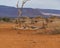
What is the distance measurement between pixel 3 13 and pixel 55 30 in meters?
29.9

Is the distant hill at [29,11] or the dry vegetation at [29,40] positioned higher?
the dry vegetation at [29,40]

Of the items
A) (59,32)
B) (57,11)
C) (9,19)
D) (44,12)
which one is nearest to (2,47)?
(59,32)

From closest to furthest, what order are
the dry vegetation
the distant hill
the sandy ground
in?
the sandy ground
the dry vegetation
the distant hill

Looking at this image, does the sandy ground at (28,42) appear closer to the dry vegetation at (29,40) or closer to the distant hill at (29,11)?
the dry vegetation at (29,40)

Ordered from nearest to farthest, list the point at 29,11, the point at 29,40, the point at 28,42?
the point at 28,42 < the point at 29,40 < the point at 29,11

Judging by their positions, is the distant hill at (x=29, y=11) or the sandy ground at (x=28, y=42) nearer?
the sandy ground at (x=28, y=42)

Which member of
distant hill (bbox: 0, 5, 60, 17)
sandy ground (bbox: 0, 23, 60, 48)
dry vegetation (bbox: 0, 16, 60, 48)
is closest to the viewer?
sandy ground (bbox: 0, 23, 60, 48)

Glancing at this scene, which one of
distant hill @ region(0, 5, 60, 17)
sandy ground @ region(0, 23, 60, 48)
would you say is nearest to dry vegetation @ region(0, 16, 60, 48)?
sandy ground @ region(0, 23, 60, 48)

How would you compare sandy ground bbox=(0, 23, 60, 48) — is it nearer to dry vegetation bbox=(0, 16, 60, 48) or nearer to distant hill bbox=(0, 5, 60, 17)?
dry vegetation bbox=(0, 16, 60, 48)

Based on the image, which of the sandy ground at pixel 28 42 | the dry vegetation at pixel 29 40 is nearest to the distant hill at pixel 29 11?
the dry vegetation at pixel 29 40

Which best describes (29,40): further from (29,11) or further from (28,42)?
(29,11)

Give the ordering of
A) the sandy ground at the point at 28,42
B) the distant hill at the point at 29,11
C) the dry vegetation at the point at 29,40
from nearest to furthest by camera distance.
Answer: the sandy ground at the point at 28,42 → the dry vegetation at the point at 29,40 → the distant hill at the point at 29,11

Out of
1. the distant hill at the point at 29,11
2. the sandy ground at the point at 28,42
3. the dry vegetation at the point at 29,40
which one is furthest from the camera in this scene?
the distant hill at the point at 29,11

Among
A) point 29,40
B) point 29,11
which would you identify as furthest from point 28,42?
point 29,11
